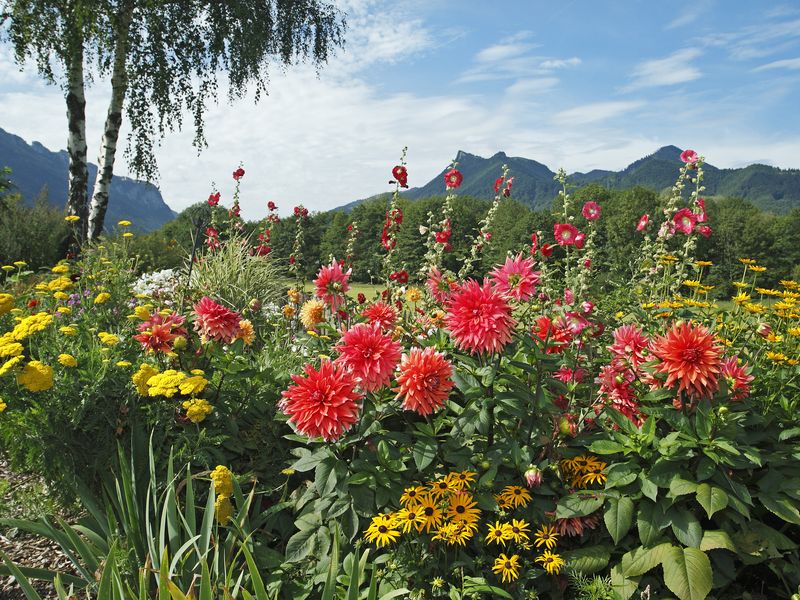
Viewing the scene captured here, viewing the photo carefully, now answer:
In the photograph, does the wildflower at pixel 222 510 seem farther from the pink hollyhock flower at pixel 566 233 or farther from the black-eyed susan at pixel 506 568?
the pink hollyhock flower at pixel 566 233

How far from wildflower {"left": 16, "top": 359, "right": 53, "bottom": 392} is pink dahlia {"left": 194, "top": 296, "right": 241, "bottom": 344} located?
0.60 m

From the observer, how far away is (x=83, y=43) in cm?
860

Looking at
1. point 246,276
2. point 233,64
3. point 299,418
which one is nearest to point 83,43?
point 233,64

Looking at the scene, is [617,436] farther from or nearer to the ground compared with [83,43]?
nearer to the ground

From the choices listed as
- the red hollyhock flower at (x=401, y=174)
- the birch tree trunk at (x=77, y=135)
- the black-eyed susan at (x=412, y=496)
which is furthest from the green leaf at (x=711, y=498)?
the birch tree trunk at (x=77, y=135)

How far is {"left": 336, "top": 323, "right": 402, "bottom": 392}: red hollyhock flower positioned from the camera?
1.77 m

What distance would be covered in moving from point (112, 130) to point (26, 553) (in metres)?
8.46

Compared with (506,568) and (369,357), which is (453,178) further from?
(506,568)

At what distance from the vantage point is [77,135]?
29.5ft

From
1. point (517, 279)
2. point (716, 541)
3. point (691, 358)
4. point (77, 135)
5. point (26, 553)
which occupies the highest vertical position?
point (77, 135)

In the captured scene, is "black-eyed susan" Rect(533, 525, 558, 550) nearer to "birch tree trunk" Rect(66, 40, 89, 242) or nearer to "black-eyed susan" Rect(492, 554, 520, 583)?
"black-eyed susan" Rect(492, 554, 520, 583)

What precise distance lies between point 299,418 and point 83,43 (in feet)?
30.5

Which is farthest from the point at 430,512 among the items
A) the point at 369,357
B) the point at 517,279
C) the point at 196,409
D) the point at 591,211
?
the point at 591,211

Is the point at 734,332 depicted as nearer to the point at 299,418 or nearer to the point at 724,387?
the point at 724,387
